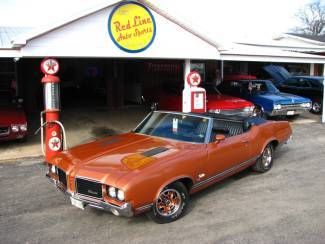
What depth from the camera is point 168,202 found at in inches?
194

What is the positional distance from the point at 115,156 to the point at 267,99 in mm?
9464

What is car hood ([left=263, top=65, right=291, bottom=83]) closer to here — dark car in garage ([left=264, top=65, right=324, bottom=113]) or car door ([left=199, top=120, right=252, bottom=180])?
dark car in garage ([left=264, top=65, right=324, bottom=113])

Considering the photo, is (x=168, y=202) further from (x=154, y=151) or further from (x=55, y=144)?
(x=55, y=144)

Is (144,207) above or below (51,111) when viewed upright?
below

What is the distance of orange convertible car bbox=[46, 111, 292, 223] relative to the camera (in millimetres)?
4496

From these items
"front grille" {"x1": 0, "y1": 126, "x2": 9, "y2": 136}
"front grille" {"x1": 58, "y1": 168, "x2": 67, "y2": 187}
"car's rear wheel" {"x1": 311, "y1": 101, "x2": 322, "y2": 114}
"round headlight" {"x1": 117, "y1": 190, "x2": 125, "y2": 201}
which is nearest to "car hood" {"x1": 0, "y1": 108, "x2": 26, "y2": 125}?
"front grille" {"x1": 0, "y1": 126, "x2": 9, "y2": 136}

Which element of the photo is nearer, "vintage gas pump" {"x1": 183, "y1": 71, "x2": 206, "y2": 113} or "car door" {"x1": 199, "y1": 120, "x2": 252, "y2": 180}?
"car door" {"x1": 199, "y1": 120, "x2": 252, "y2": 180}

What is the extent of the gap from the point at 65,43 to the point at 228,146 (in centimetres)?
467

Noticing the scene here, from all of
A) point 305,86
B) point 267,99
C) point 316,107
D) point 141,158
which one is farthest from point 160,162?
point 305,86

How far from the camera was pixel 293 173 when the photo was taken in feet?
23.9

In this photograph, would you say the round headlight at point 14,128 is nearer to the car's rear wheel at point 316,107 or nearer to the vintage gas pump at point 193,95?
the vintage gas pump at point 193,95

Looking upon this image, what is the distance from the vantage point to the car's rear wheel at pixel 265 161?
711 centimetres

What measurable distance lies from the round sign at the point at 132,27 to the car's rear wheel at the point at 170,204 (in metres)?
5.16

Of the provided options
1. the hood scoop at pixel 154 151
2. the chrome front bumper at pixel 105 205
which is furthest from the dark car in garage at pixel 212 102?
the chrome front bumper at pixel 105 205
